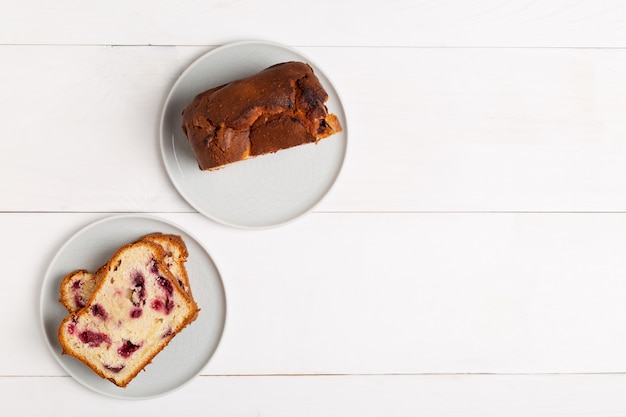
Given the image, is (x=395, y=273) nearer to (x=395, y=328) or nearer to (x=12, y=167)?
(x=395, y=328)

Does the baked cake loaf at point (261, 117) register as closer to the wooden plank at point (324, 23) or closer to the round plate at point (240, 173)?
the round plate at point (240, 173)

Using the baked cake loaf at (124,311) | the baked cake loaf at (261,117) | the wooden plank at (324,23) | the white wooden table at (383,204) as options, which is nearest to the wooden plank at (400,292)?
the white wooden table at (383,204)

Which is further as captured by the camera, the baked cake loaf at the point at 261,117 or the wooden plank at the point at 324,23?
the wooden plank at the point at 324,23

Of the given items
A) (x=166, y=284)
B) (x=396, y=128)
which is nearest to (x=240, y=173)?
(x=166, y=284)

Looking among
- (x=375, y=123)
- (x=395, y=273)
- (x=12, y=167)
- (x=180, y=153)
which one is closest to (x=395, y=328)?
(x=395, y=273)

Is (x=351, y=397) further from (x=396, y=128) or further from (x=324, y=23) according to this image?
(x=324, y=23)

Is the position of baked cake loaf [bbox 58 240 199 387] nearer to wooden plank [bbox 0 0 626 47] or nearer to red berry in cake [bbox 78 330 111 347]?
red berry in cake [bbox 78 330 111 347]

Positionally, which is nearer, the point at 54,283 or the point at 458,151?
the point at 54,283
